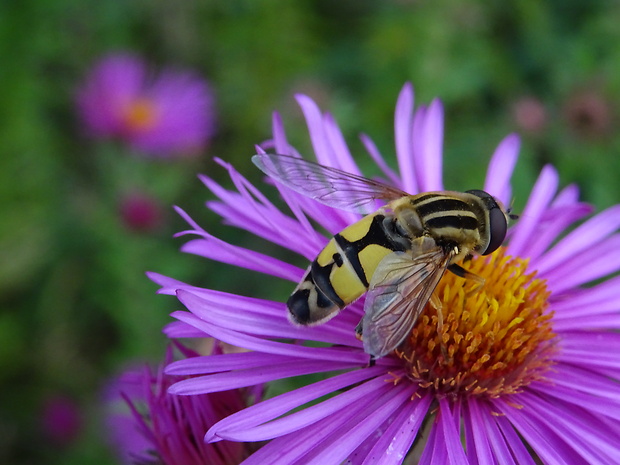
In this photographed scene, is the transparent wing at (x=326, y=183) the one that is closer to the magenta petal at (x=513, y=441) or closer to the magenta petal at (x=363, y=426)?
the magenta petal at (x=363, y=426)

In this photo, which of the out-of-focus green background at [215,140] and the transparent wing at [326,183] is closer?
the transparent wing at [326,183]

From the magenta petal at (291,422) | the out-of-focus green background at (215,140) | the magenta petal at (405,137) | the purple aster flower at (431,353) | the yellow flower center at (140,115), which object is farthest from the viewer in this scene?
the yellow flower center at (140,115)

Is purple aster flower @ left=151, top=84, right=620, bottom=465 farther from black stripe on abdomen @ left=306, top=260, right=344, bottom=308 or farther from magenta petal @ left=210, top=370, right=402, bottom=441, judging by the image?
black stripe on abdomen @ left=306, top=260, right=344, bottom=308

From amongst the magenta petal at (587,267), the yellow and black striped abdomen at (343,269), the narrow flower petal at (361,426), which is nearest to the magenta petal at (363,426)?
the narrow flower petal at (361,426)

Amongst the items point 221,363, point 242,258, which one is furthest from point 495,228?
point 221,363

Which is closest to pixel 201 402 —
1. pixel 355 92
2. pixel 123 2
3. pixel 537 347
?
pixel 537 347

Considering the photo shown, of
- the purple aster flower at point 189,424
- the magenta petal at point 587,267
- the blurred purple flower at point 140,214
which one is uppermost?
the magenta petal at point 587,267

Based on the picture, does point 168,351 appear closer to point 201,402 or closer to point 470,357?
point 201,402
